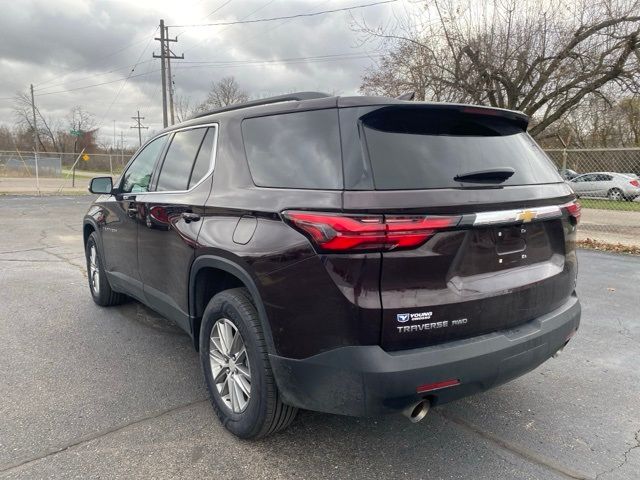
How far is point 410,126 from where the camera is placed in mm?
2305

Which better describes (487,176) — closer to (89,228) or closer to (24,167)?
(89,228)

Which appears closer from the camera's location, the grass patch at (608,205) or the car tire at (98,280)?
the car tire at (98,280)

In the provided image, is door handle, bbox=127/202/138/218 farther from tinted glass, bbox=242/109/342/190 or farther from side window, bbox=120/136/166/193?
tinted glass, bbox=242/109/342/190

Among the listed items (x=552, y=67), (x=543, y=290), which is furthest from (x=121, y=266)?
(x=552, y=67)

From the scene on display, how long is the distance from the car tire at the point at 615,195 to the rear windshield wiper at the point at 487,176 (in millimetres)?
20626

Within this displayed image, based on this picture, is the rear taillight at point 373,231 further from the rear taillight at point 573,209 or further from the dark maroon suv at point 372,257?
the rear taillight at point 573,209

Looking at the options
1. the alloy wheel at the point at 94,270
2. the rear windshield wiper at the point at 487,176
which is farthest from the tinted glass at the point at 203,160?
the alloy wheel at the point at 94,270

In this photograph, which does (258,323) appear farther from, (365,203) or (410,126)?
(410,126)

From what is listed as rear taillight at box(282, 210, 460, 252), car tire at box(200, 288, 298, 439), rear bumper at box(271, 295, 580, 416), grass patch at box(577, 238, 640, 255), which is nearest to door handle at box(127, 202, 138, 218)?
car tire at box(200, 288, 298, 439)

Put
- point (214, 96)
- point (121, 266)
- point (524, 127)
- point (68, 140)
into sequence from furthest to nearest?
point (68, 140) → point (214, 96) → point (121, 266) → point (524, 127)

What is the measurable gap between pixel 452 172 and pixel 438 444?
5.02ft

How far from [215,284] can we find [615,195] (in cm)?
2164

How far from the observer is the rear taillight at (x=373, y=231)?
2002 millimetres

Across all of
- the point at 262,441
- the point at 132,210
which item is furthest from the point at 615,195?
the point at 262,441
